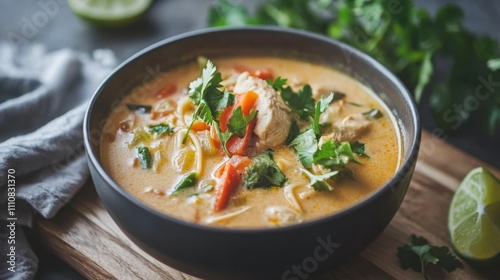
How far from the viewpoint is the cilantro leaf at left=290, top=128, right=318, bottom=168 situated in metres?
3.61

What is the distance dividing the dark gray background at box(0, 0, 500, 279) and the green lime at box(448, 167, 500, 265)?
8.78 ft

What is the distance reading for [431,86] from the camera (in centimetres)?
570

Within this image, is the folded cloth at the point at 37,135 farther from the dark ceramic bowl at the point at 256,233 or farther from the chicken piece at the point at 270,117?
the chicken piece at the point at 270,117

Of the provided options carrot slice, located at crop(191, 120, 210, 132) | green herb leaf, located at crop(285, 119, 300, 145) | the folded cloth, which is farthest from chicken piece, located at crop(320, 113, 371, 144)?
the folded cloth

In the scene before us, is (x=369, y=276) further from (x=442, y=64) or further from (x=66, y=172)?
(x=442, y=64)

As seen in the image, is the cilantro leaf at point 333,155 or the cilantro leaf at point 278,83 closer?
the cilantro leaf at point 333,155

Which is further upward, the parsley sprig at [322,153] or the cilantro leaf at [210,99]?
the cilantro leaf at [210,99]

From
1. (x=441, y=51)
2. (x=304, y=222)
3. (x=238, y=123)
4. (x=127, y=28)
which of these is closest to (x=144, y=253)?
(x=238, y=123)

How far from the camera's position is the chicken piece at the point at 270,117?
375 cm

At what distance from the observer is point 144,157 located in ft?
12.3

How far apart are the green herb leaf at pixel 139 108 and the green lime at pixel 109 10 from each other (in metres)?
2.17

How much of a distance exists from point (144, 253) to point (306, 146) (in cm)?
123

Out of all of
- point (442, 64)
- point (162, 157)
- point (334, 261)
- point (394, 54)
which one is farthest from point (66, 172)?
point (442, 64)

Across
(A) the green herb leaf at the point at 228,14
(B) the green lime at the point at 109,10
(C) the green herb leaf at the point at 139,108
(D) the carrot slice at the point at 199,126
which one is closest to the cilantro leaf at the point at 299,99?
(D) the carrot slice at the point at 199,126
